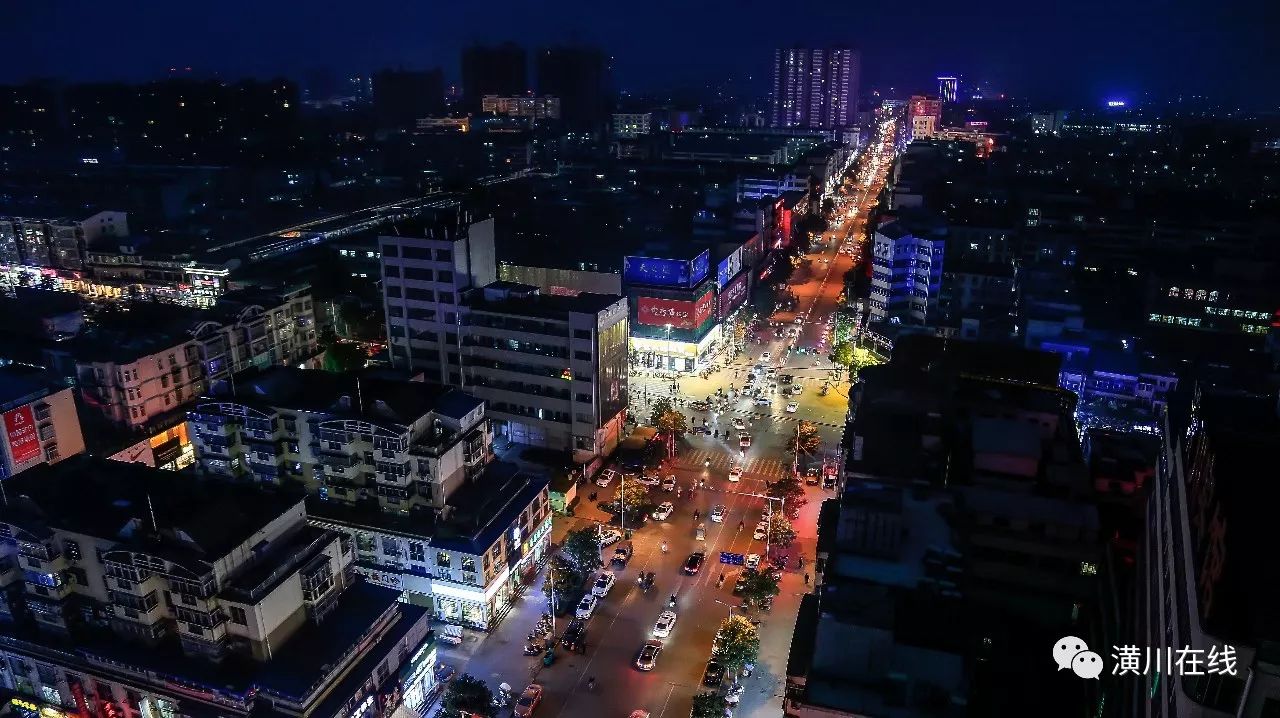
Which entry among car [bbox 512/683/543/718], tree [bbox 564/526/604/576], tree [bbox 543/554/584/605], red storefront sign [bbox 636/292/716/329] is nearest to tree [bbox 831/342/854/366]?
red storefront sign [bbox 636/292/716/329]

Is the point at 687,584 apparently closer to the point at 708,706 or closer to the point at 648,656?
the point at 648,656

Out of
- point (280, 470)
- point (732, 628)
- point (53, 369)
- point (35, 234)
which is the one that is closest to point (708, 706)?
point (732, 628)

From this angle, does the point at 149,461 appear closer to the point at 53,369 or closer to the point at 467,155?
the point at 53,369

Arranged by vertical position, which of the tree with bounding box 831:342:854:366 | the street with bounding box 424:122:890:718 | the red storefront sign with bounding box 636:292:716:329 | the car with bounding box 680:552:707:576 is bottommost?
the street with bounding box 424:122:890:718

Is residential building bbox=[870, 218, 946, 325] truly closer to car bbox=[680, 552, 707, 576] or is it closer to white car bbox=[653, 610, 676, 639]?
car bbox=[680, 552, 707, 576]

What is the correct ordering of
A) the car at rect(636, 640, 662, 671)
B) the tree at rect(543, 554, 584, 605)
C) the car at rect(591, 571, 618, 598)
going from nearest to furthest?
the car at rect(636, 640, 662, 671) → the tree at rect(543, 554, 584, 605) → the car at rect(591, 571, 618, 598)

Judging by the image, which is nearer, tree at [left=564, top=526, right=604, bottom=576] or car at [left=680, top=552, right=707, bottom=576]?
tree at [left=564, top=526, right=604, bottom=576]

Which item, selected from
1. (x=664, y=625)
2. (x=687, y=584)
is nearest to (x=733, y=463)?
(x=687, y=584)
